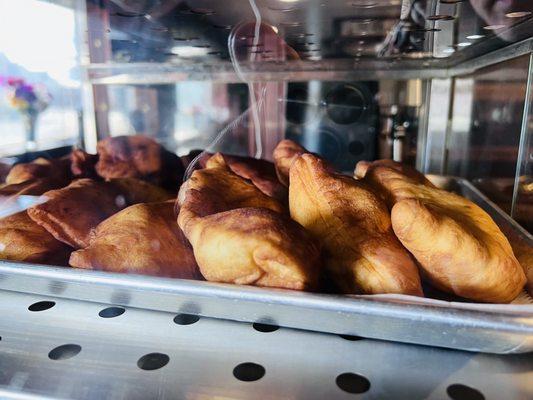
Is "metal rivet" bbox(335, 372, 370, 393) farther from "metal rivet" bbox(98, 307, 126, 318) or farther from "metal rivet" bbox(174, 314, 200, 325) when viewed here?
"metal rivet" bbox(98, 307, 126, 318)

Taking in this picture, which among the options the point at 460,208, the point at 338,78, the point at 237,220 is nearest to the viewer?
the point at 237,220

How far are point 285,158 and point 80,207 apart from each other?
43 centimetres

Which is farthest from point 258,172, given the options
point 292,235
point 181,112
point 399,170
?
point 181,112

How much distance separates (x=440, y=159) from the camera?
155 cm

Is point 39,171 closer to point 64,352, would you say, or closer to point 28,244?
point 28,244

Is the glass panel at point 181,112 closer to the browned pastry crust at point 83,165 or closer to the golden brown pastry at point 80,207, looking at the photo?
the browned pastry crust at point 83,165

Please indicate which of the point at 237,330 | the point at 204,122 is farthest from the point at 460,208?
the point at 204,122

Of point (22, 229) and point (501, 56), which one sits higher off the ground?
point (501, 56)

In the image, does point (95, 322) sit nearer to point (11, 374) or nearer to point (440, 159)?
point (11, 374)

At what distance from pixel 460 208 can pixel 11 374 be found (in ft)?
2.18

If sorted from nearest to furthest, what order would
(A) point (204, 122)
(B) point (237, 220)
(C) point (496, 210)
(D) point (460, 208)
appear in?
(B) point (237, 220)
(D) point (460, 208)
(C) point (496, 210)
(A) point (204, 122)

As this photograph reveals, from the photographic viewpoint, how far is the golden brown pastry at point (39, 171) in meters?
1.02

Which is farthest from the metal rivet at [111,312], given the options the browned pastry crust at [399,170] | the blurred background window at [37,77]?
the blurred background window at [37,77]

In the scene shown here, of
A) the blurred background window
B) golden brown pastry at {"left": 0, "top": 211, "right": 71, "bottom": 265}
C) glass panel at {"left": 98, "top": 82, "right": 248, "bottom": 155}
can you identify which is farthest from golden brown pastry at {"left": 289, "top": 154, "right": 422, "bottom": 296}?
glass panel at {"left": 98, "top": 82, "right": 248, "bottom": 155}
